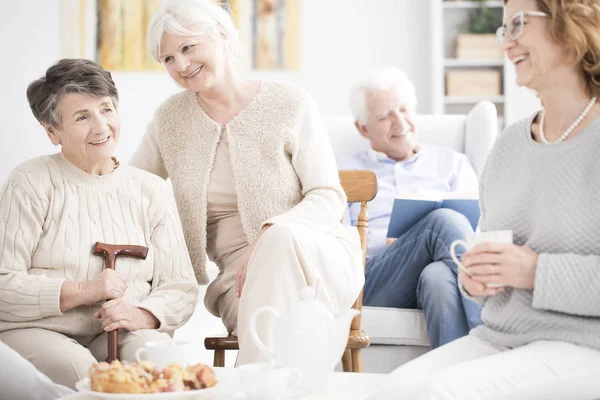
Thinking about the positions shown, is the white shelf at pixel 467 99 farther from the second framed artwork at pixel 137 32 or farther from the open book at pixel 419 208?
the open book at pixel 419 208

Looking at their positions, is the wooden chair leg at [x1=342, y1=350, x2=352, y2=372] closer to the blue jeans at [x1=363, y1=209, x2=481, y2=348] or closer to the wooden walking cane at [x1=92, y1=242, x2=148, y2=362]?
the blue jeans at [x1=363, y1=209, x2=481, y2=348]

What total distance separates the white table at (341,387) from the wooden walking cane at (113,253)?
0.36 m

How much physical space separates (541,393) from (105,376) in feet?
2.22

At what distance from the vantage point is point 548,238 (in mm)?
1403

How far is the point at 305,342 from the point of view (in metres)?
1.39

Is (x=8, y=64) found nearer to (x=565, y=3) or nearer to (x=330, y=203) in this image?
(x=330, y=203)

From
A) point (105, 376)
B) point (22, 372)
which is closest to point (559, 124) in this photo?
point (105, 376)

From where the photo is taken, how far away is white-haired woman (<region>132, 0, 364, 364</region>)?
214cm

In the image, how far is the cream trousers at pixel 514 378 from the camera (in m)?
1.25

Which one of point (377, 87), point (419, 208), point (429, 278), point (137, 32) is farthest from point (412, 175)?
point (137, 32)

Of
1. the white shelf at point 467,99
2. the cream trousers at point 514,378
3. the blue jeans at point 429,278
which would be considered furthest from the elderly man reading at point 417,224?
the white shelf at point 467,99

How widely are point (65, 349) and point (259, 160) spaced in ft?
2.33

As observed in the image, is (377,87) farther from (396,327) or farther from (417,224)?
(396,327)

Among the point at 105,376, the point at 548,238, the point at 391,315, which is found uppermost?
the point at 548,238
